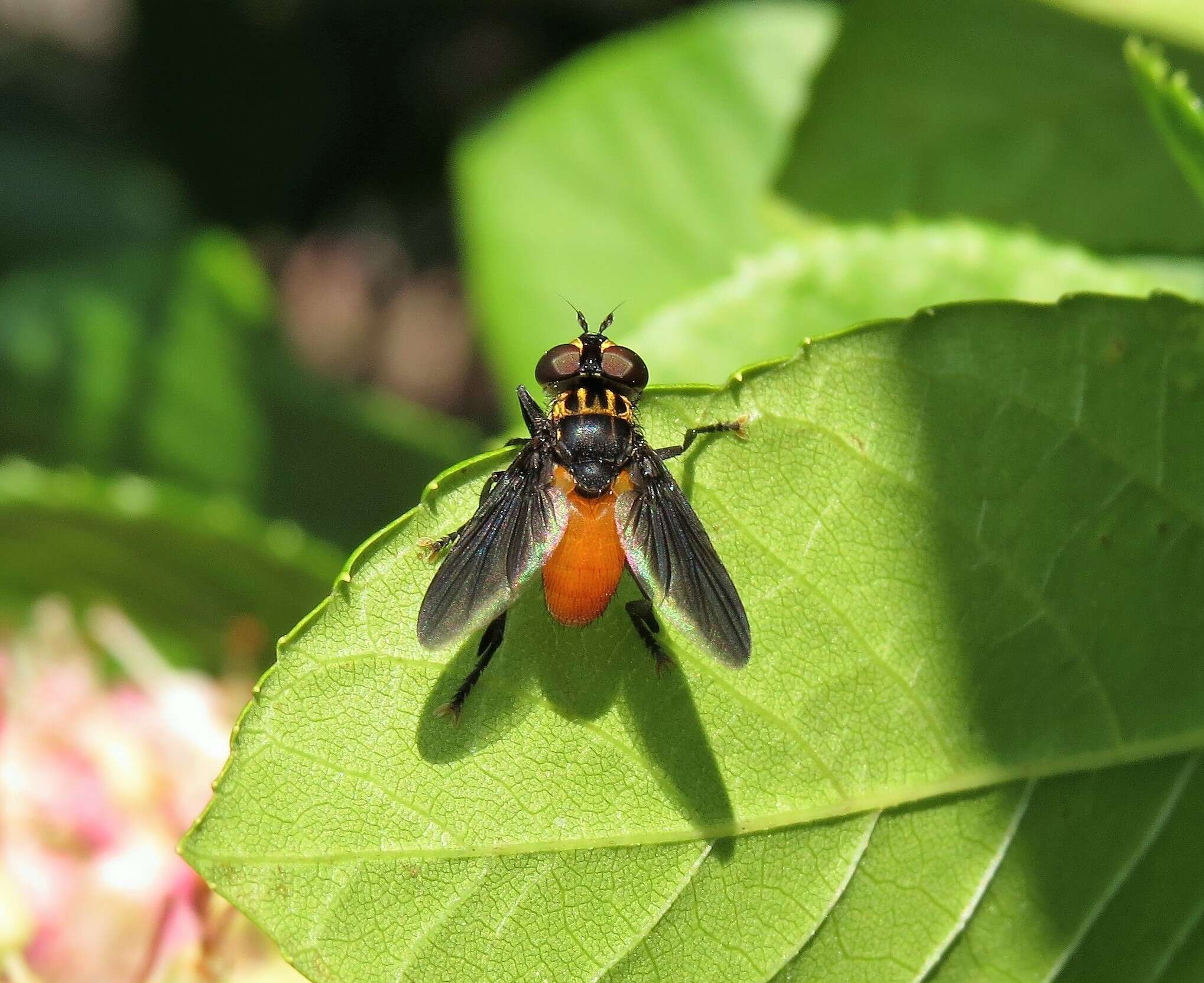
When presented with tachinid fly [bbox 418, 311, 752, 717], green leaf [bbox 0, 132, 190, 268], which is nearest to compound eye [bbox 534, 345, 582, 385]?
tachinid fly [bbox 418, 311, 752, 717]

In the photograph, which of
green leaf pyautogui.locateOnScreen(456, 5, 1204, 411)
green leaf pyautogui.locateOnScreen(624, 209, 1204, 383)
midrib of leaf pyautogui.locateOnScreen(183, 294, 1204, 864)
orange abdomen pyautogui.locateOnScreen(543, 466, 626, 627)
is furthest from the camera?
green leaf pyautogui.locateOnScreen(456, 5, 1204, 411)

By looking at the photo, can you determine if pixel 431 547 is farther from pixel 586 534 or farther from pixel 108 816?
pixel 108 816

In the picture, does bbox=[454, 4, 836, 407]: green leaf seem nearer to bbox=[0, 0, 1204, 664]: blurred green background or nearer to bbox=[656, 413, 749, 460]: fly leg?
bbox=[0, 0, 1204, 664]: blurred green background

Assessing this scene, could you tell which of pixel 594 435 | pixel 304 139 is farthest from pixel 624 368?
pixel 304 139

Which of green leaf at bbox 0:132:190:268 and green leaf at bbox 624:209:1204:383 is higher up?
green leaf at bbox 0:132:190:268

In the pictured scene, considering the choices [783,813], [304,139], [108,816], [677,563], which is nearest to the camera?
[783,813]

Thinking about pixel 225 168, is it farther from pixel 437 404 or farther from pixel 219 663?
pixel 219 663
